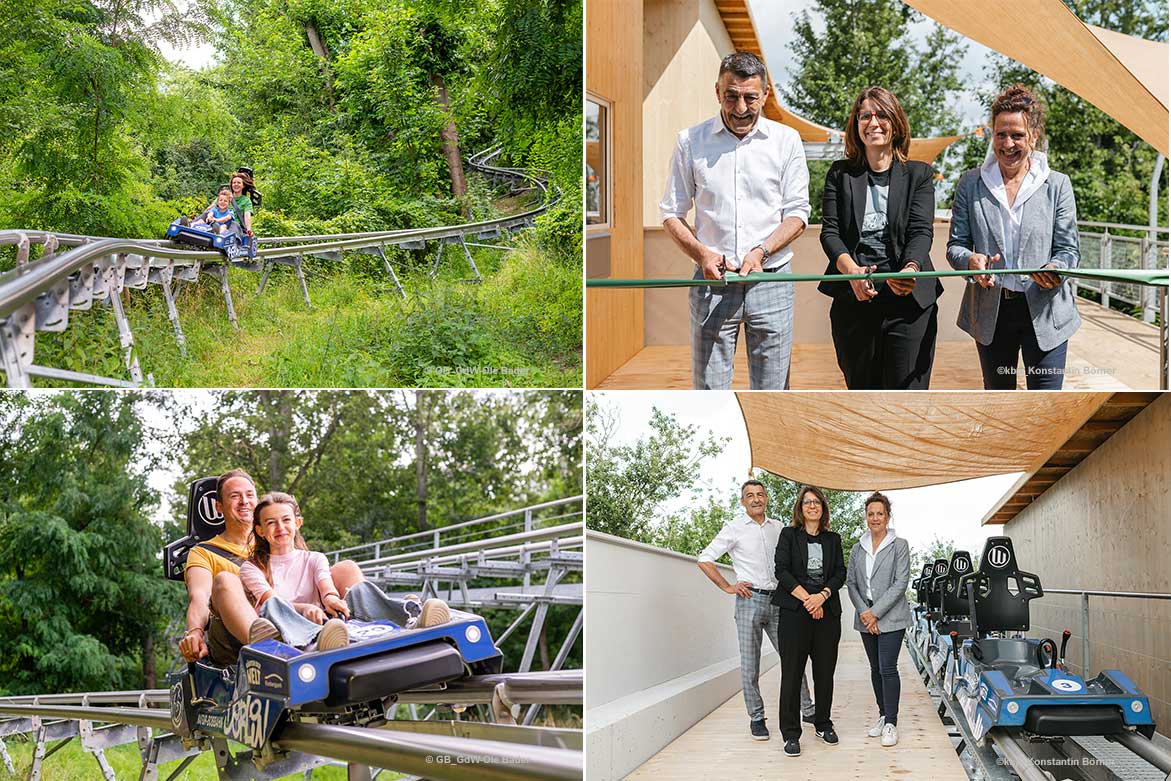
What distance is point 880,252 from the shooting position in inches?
141

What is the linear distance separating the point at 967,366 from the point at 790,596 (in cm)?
113

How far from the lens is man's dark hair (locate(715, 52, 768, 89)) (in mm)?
3561

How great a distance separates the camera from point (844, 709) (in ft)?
13.8

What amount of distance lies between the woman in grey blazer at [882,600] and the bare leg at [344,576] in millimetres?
1986

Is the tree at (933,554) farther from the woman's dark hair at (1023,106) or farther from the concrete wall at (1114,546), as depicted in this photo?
the woman's dark hair at (1023,106)

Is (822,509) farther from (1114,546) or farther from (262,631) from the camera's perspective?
(262,631)

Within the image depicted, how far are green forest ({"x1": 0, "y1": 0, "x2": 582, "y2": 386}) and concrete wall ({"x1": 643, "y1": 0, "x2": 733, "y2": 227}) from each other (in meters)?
0.64

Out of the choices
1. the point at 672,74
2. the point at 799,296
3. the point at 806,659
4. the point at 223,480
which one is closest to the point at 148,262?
the point at 223,480

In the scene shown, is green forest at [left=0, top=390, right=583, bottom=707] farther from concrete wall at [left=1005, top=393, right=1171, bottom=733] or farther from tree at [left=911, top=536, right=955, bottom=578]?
concrete wall at [left=1005, top=393, right=1171, bottom=733]

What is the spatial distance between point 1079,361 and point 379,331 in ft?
8.77

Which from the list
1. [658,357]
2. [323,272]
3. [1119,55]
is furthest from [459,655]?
[1119,55]

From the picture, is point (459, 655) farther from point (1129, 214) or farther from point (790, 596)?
point (1129, 214)

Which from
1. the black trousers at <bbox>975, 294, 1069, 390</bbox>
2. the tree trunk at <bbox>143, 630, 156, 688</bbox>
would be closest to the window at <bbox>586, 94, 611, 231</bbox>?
the black trousers at <bbox>975, 294, 1069, 390</bbox>

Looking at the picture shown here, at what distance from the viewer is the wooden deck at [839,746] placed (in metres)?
4.03
